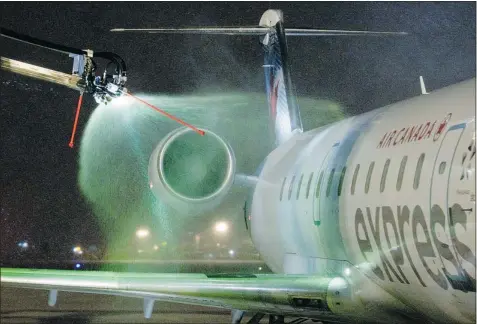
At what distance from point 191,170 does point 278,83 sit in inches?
136

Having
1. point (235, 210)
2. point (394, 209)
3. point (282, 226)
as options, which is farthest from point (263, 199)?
point (394, 209)

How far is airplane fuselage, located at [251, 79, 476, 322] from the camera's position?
6859 millimetres

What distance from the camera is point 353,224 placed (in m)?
8.88

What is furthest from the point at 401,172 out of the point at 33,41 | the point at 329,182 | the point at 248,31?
the point at 248,31

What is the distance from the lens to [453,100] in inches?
297

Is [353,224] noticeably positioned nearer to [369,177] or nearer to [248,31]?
[369,177]

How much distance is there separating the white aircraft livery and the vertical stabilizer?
140cm

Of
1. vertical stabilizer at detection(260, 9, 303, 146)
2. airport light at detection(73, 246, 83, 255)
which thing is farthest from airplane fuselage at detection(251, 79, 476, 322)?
airport light at detection(73, 246, 83, 255)

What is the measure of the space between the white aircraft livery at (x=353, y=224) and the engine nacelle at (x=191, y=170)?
0.03 metres

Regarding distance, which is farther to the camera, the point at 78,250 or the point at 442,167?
the point at 78,250

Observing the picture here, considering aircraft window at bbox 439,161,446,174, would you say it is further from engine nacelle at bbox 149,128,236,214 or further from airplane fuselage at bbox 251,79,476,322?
engine nacelle at bbox 149,128,236,214

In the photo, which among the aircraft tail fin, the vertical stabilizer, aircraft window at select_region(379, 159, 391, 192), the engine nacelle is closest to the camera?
aircraft window at select_region(379, 159, 391, 192)

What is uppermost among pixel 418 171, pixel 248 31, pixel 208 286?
pixel 248 31

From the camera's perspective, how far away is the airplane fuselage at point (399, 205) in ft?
22.5
